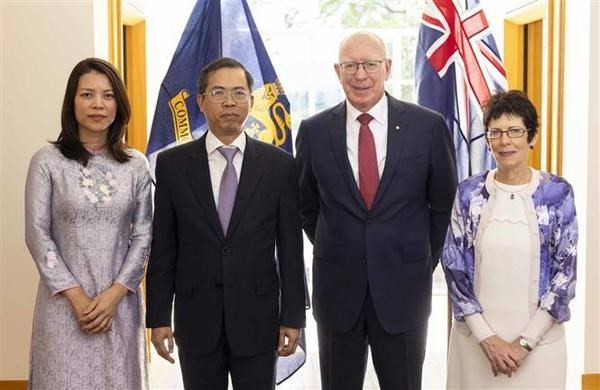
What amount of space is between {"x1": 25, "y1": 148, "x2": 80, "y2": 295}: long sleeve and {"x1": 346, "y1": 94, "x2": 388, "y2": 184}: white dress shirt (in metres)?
1.07

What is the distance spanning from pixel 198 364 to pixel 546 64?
10.3 ft

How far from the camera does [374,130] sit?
2.88 meters

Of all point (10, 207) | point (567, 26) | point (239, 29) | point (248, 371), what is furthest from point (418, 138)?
point (10, 207)

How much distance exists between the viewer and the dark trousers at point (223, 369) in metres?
2.63

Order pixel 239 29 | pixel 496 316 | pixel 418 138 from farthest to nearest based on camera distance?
pixel 239 29 < pixel 418 138 < pixel 496 316

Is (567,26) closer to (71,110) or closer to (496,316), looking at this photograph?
(496,316)

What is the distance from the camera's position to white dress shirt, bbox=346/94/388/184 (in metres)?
2.85

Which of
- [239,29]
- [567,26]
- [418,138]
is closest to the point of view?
[418,138]

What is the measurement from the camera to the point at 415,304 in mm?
2865

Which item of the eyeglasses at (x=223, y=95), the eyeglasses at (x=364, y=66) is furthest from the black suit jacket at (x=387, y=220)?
the eyeglasses at (x=223, y=95)

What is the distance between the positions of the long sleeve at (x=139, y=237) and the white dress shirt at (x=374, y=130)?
749 mm

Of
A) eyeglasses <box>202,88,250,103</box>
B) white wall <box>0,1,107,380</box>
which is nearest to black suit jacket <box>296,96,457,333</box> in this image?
eyeglasses <box>202,88,250,103</box>

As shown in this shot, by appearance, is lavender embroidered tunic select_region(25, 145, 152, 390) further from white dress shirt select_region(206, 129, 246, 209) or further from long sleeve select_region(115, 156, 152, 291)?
white dress shirt select_region(206, 129, 246, 209)

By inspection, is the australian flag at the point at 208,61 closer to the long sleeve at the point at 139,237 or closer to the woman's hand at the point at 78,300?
the long sleeve at the point at 139,237
